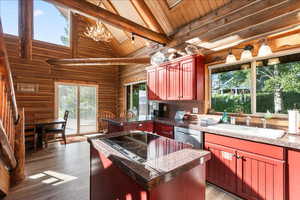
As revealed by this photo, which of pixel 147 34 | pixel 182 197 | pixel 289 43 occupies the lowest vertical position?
pixel 182 197

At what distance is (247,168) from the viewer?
75.5 inches

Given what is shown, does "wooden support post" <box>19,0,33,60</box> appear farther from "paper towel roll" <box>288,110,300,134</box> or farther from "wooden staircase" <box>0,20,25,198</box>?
"paper towel roll" <box>288,110,300,134</box>

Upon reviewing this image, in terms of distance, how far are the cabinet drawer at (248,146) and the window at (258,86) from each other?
95 centimetres

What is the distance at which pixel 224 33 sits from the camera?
2414mm

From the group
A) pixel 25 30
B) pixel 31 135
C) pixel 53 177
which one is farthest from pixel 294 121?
pixel 25 30

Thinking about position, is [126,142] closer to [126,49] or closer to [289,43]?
[289,43]

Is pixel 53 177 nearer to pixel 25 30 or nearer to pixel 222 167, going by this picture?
pixel 222 167

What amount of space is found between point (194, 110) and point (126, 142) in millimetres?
2128

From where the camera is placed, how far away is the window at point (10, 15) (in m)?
4.76

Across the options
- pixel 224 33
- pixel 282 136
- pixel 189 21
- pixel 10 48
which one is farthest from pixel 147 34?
pixel 10 48

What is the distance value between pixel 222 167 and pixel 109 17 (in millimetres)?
3138

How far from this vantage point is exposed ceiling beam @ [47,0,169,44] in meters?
2.33

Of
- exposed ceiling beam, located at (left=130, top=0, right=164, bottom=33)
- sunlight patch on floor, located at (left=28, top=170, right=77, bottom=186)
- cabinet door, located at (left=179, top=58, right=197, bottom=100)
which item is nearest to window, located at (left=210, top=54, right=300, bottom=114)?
cabinet door, located at (left=179, top=58, right=197, bottom=100)

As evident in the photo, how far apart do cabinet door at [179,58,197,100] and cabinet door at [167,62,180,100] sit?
106 millimetres
